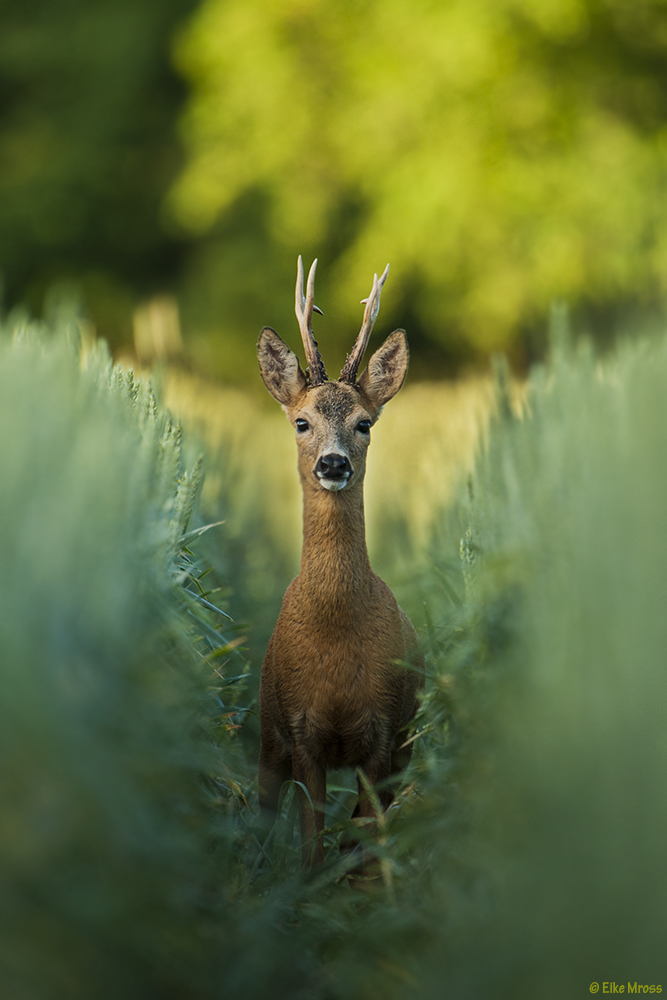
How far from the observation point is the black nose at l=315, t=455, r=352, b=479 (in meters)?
2.88

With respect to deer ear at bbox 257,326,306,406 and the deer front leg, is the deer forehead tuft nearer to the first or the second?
deer ear at bbox 257,326,306,406

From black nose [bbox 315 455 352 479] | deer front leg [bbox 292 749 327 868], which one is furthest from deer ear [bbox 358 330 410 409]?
deer front leg [bbox 292 749 327 868]

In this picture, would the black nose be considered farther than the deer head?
No

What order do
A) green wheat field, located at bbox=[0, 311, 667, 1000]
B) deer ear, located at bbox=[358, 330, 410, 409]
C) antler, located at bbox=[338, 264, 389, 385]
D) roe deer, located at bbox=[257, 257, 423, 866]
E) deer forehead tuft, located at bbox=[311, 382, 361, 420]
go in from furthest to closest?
deer ear, located at bbox=[358, 330, 410, 409], antler, located at bbox=[338, 264, 389, 385], deer forehead tuft, located at bbox=[311, 382, 361, 420], roe deer, located at bbox=[257, 257, 423, 866], green wheat field, located at bbox=[0, 311, 667, 1000]

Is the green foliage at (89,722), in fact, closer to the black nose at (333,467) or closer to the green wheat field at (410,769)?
the green wheat field at (410,769)

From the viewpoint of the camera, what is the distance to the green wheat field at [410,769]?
135 cm

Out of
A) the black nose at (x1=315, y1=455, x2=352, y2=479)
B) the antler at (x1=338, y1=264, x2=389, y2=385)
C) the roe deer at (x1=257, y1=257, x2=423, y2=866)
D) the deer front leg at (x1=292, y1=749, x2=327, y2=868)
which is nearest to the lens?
the deer front leg at (x1=292, y1=749, x2=327, y2=868)

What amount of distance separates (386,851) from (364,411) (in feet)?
5.04

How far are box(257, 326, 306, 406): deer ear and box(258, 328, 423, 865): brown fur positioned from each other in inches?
8.5

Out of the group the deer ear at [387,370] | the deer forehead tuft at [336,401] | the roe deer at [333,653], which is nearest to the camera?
the roe deer at [333,653]

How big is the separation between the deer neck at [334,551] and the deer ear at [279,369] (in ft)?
1.47

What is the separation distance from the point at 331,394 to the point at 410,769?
129 centimetres

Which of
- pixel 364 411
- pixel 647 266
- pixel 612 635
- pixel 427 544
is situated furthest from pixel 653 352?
pixel 427 544

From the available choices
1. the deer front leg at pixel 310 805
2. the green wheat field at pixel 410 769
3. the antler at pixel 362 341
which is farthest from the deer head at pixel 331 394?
the deer front leg at pixel 310 805
